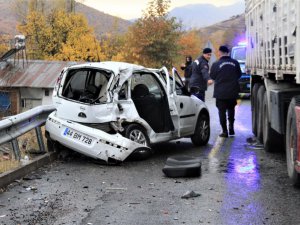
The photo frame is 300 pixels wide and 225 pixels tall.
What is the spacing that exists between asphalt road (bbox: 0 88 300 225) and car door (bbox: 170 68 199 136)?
846mm

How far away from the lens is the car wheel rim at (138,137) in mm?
Result: 8406

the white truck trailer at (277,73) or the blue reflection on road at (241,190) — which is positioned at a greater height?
the white truck trailer at (277,73)

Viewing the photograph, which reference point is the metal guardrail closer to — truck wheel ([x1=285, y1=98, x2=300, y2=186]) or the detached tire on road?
the detached tire on road

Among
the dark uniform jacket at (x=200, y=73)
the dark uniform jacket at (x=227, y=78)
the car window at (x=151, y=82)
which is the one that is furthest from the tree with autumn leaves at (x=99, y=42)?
the car window at (x=151, y=82)

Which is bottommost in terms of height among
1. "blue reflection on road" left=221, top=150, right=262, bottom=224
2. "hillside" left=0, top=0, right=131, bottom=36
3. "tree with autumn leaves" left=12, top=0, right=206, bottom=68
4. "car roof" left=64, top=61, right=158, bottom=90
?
"blue reflection on road" left=221, top=150, right=262, bottom=224

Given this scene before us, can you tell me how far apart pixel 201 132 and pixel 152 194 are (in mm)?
4087

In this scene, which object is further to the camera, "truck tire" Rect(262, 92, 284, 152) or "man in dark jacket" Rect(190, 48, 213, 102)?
"man in dark jacket" Rect(190, 48, 213, 102)

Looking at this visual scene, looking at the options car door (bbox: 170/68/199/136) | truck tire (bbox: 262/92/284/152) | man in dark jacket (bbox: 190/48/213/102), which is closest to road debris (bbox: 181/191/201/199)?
car door (bbox: 170/68/199/136)

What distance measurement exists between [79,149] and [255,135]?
4864 mm

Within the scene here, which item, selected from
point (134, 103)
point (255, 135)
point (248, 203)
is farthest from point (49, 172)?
point (255, 135)

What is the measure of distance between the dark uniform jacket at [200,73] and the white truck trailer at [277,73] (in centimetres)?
109

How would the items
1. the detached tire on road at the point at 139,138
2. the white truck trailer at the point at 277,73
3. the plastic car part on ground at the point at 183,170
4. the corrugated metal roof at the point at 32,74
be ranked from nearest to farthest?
the white truck trailer at the point at 277,73, the plastic car part on ground at the point at 183,170, the detached tire on road at the point at 139,138, the corrugated metal roof at the point at 32,74

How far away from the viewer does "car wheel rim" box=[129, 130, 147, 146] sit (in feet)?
27.6

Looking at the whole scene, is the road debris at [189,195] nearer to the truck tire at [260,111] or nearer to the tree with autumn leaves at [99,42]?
the truck tire at [260,111]
